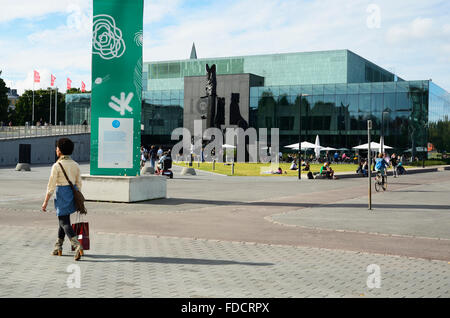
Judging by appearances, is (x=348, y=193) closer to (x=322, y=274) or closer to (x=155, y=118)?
(x=322, y=274)

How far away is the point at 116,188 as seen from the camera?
17062 mm

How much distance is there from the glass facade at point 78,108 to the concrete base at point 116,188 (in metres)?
72.3

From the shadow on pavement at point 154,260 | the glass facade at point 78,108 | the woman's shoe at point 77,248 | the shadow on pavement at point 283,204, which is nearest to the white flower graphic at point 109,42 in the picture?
the shadow on pavement at point 283,204

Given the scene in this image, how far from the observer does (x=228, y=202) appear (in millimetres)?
18047

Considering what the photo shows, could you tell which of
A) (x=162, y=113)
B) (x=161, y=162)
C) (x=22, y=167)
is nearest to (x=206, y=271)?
(x=161, y=162)

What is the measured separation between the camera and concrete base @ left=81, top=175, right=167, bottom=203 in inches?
667

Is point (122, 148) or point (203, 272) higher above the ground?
point (122, 148)

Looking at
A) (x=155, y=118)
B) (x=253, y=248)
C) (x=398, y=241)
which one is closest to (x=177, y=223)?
(x=253, y=248)

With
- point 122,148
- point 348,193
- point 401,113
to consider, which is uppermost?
point 401,113

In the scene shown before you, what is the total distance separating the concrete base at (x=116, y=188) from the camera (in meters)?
16.9

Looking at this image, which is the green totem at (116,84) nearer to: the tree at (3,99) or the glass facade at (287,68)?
the glass facade at (287,68)

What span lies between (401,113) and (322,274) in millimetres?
63612

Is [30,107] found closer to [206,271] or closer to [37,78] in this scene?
[37,78]
